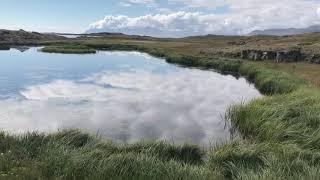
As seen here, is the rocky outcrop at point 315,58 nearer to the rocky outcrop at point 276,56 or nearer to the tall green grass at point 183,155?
the rocky outcrop at point 276,56

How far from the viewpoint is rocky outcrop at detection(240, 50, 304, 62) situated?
66750 millimetres

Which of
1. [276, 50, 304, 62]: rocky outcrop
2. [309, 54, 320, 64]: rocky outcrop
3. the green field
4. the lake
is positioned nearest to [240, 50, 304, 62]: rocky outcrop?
[276, 50, 304, 62]: rocky outcrop

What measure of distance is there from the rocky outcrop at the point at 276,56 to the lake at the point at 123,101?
42.7 feet

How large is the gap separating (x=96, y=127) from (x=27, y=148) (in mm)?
9556

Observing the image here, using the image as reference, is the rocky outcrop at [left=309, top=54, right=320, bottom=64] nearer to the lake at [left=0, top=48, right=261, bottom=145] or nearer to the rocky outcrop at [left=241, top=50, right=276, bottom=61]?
the rocky outcrop at [left=241, top=50, right=276, bottom=61]

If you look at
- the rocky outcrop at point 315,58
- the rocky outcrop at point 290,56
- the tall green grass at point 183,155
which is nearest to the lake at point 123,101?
the tall green grass at point 183,155

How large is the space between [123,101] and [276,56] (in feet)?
127

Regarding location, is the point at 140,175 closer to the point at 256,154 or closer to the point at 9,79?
the point at 256,154

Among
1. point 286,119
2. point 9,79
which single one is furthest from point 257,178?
point 9,79

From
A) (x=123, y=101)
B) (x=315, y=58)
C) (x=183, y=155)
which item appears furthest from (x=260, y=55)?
(x=183, y=155)

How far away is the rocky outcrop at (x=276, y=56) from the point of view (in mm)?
66750

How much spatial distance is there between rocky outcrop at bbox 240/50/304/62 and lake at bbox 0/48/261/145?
1301cm

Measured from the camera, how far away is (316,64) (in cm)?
6097

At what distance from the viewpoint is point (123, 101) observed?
35.5 meters
